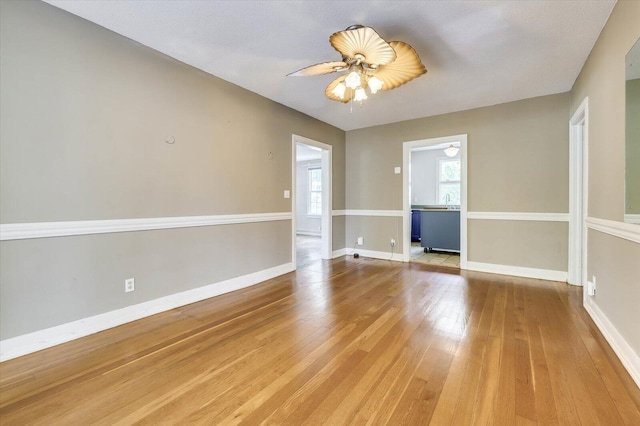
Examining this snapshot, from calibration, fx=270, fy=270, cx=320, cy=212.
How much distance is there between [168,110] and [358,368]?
9.32 feet

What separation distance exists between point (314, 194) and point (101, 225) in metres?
6.81

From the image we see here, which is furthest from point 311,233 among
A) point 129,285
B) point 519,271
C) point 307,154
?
point 129,285

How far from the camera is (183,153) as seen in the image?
2.82m

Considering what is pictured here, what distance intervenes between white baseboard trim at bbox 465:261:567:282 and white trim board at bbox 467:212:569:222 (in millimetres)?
696

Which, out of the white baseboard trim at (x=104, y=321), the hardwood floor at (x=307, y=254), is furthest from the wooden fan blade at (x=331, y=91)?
the hardwood floor at (x=307, y=254)

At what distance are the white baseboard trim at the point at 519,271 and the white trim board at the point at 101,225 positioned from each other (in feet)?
11.8

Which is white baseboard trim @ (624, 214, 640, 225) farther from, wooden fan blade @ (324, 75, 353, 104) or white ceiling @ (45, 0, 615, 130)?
wooden fan blade @ (324, 75, 353, 104)

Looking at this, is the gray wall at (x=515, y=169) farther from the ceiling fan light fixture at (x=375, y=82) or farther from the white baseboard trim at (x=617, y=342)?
the ceiling fan light fixture at (x=375, y=82)

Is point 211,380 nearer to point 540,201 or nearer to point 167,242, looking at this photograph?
point 167,242

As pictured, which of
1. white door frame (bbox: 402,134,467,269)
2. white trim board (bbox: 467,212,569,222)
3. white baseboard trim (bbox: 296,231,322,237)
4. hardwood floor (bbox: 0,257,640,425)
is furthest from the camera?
white baseboard trim (bbox: 296,231,322,237)

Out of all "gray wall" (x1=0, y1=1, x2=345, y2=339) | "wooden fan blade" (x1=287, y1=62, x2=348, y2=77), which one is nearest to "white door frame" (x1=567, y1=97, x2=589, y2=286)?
"wooden fan blade" (x1=287, y1=62, x2=348, y2=77)

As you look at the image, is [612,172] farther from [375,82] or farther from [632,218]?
[375,82]

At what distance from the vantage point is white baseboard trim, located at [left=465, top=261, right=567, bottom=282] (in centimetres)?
364

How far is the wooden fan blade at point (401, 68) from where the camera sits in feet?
6.73
